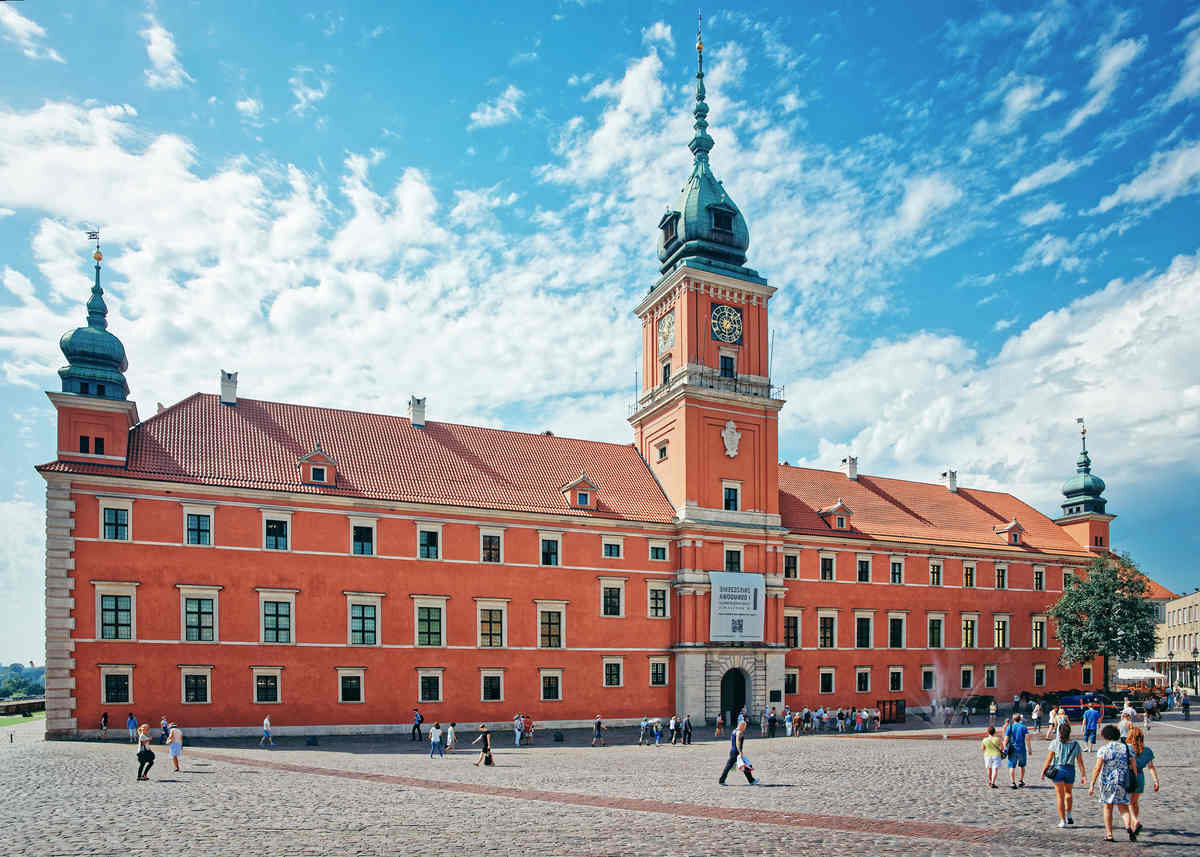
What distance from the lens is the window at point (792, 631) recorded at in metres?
47.0

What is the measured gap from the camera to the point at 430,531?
38.8 m

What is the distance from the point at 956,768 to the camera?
24.7 meters

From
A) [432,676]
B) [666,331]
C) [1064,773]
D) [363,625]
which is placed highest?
[666,331]

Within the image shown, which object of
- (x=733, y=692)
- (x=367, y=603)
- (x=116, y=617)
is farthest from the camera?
(x=733, y=692)

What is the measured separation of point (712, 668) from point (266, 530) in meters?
22.6

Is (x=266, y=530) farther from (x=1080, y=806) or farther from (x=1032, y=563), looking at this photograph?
(x=1032, y=563)

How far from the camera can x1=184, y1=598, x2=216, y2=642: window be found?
1342 inches

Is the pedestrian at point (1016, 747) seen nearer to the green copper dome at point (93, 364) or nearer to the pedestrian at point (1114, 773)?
the pedestrian at point (1114, 773)

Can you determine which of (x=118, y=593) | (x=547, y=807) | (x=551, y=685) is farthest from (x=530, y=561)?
(x=547, y=807)

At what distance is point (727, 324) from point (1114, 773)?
36.6 m

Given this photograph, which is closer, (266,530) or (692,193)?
(266,530)

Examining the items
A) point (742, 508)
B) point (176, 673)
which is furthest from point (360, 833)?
point (742, 508)

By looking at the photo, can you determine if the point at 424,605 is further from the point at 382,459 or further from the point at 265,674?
the point at 382,459

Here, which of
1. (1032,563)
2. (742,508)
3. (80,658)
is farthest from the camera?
(1032,563)
